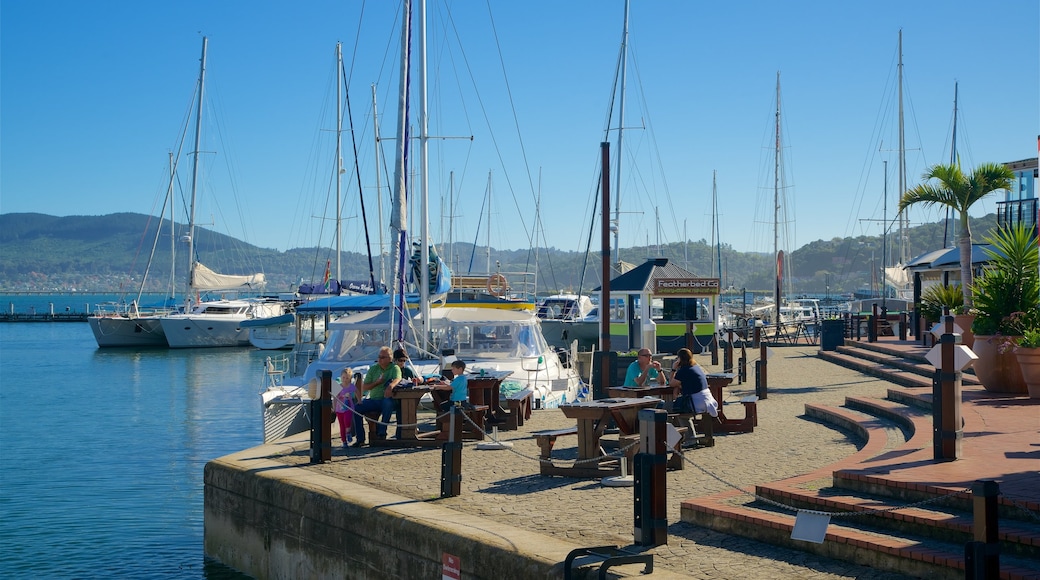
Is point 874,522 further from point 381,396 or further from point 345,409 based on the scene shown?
point 345,409

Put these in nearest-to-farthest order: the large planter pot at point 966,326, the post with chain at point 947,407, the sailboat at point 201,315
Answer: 1. the post with chain at point 947,407
2. the large planter pot at point 966,326
3. the sailboat at point 201,315

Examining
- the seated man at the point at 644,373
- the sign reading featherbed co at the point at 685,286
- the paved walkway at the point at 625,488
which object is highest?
the sign reading featherbed co at the point at 685,286

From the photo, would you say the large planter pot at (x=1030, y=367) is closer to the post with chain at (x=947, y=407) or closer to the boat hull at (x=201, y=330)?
the post with chain at (x=947, y=407)

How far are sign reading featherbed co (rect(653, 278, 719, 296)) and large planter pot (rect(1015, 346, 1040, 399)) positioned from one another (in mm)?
19984

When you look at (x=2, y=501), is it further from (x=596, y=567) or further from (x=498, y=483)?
(x=596, y=567)

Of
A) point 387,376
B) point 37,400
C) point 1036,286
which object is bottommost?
point 37,400

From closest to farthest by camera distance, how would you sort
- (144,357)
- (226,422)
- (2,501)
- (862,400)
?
(862,400), (2,501), (226,422), (144,357)

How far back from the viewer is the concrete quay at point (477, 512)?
838cm

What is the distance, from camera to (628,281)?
1348 inches

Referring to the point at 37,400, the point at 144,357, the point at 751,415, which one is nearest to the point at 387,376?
the point at 751,415

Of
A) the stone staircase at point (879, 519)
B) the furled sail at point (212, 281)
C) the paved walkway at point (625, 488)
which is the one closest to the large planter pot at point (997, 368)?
the paved walkway at point (625, 488)

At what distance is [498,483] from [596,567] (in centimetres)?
421

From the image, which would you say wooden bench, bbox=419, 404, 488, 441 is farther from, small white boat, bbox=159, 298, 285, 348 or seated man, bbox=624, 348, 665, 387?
small white boat, bbox=159, 298, 285, 348

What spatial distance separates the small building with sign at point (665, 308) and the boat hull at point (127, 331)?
4508 cm
